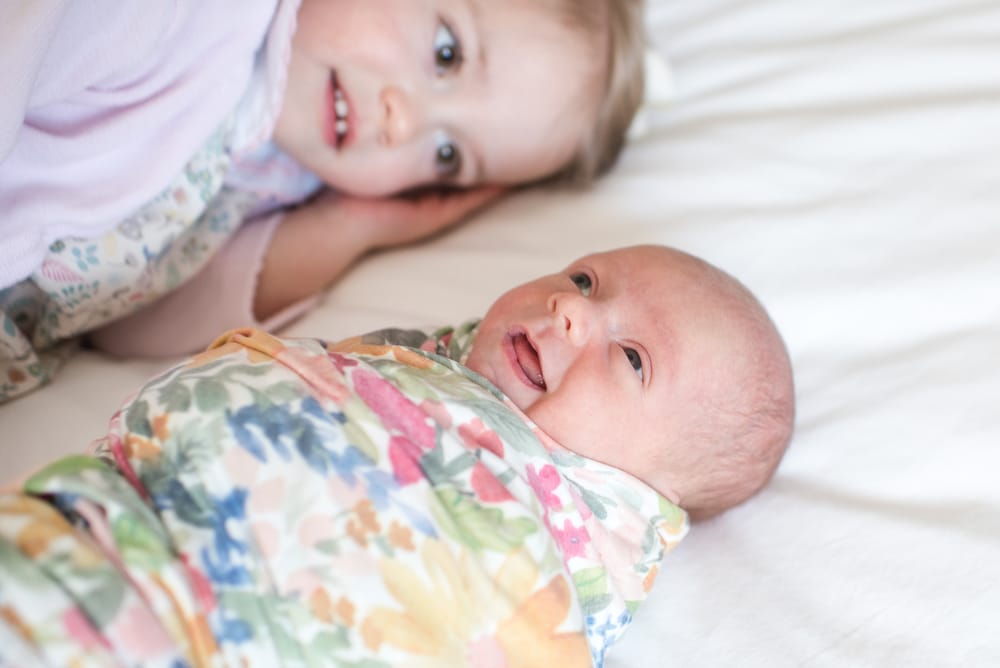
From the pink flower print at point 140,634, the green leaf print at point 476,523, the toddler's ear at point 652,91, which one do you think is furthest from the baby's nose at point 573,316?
the toddler's ear at point 652,91

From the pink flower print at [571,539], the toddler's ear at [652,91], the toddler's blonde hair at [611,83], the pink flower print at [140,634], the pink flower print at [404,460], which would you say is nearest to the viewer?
the pink flower print at [140,634]

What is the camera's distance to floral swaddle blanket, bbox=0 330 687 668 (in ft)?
2.30

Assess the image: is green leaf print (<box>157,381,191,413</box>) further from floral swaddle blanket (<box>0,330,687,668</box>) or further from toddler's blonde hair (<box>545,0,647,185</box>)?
toddler's blonde hair (<box>545,0,647,185</box>)

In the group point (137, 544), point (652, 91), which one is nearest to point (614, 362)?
point (137, 544)

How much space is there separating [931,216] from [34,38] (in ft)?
3.76

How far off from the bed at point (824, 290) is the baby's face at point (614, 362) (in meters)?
0.18

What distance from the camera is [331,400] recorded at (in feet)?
2.77

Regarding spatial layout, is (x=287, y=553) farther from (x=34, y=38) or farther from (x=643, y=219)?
(x=643, y=219)

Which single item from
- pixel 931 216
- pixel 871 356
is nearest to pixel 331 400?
pixel 871 356

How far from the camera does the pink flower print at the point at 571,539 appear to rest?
92 cm

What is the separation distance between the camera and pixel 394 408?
0.86 meters

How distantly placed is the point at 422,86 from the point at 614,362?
1.98 feet

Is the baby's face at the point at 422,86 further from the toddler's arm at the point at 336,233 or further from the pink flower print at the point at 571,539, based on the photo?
the pink flower print at the point at 571,539

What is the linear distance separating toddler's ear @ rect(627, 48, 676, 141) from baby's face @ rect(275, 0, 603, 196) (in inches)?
5.4
